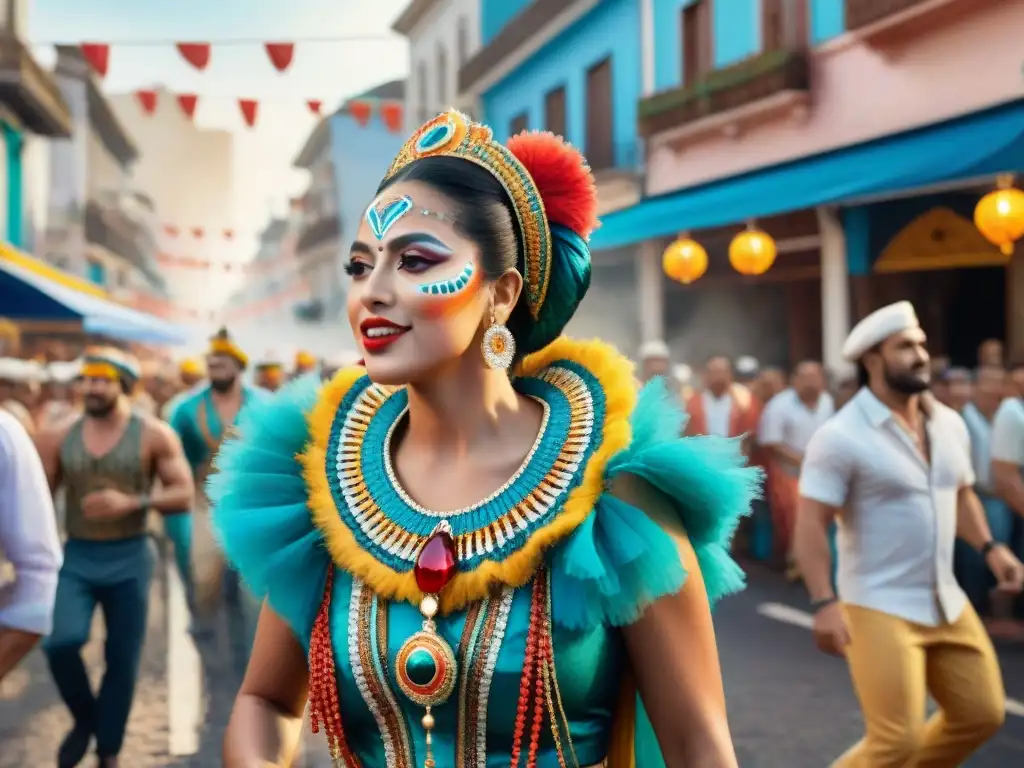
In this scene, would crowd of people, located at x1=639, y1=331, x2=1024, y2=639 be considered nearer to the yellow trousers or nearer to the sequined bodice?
the yellow trousers

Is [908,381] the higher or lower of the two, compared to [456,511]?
higher

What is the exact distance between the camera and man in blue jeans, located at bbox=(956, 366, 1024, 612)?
8430 millimetres

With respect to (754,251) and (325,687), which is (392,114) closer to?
(754,251)

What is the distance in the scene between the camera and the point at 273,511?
2.37 meters

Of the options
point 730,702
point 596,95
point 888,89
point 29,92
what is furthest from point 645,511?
point 29,92

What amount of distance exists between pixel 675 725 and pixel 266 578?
79cm

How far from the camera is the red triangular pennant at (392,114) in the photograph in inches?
786

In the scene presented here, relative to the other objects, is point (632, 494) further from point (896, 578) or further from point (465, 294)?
point (896, 578)

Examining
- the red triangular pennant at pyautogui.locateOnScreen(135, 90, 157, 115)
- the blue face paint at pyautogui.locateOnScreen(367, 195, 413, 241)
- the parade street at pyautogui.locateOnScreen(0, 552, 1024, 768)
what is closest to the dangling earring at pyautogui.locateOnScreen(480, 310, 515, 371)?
the blue face paint at pyautogui.locateOnScreen(367, 195, 413, 241)

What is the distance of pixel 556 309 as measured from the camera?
2.47 metres

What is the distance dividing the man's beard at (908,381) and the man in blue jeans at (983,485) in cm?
383

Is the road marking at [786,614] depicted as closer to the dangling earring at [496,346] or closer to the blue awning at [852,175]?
the blue awning at [852,175]

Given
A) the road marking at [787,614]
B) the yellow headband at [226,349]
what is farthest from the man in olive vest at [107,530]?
the road marking at [787,614]

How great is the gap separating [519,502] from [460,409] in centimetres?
23
